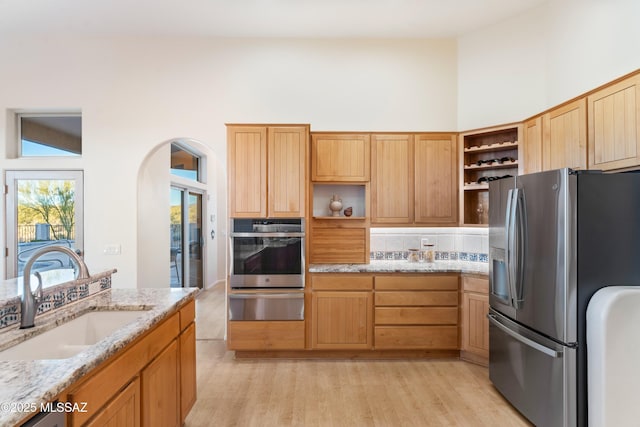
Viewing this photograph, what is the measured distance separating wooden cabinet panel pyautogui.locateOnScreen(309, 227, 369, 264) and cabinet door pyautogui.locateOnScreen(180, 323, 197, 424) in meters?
1.79

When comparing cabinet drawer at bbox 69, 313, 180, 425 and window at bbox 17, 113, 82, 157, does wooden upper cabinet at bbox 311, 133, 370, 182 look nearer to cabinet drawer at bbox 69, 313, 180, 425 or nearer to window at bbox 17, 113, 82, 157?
cabinet drawer at bbox 69, 313, 180, 425

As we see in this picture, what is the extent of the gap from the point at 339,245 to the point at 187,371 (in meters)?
2.10

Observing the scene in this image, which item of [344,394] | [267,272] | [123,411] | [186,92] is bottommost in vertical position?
[344,394]

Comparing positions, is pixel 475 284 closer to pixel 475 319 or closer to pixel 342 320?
pixel 475 319

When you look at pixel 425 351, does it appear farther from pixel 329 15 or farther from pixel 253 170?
pixel 329 15

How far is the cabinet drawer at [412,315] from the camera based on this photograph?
3.37 m

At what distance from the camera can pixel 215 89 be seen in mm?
3840

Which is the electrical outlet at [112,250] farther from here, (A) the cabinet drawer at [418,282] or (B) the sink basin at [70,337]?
(A) the cabinet drawer at [418,282]

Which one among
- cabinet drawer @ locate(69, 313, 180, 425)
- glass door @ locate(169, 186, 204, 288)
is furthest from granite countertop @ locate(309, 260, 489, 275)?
glass door @ locate(169, 186, 204, 288)

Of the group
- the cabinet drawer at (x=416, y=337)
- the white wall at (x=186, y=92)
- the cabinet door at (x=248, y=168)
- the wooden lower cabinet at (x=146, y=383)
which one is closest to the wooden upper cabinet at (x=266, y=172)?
the cabinet door at (x=248, y=168)

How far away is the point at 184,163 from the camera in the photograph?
235 inches

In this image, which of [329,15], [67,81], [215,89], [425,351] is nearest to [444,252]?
[425,351]

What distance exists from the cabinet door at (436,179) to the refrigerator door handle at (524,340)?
125 centimetres

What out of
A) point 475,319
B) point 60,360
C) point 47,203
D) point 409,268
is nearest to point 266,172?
point 409,268
